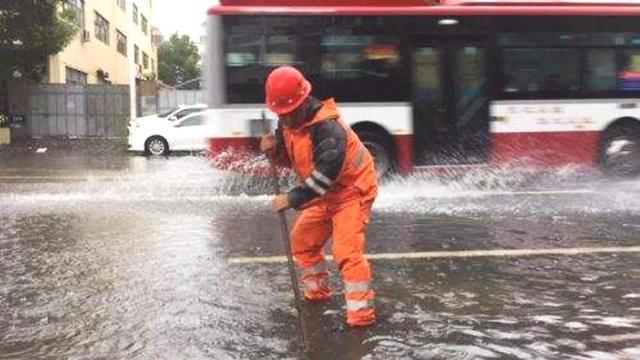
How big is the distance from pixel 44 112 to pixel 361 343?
27.5 meters

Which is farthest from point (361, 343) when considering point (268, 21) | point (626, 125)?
point (626, 125)

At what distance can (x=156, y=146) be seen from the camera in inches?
948

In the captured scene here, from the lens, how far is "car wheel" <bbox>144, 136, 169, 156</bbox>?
24.0m

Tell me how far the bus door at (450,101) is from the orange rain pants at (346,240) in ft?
24.8

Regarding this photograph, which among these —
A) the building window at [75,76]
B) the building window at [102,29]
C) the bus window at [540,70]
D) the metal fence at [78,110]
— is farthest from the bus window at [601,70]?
the building window at [102,29]

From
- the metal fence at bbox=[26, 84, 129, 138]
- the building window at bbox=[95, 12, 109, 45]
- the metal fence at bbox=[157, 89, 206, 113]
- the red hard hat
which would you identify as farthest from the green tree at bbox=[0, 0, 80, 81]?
the red hard hat

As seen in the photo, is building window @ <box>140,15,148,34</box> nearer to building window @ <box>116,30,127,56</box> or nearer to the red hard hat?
building window @ <box>116,30,127,56</box>

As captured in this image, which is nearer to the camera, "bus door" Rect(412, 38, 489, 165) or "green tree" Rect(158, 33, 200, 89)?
"bus door" Rect(412, 38, 489, 165)

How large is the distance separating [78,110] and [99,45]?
459 inches

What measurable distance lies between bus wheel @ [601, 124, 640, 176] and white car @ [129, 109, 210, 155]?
43.0 ft

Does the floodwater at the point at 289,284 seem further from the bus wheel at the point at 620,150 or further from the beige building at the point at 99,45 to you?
the beige building at the point at 99,45

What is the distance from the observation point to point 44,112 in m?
30.3

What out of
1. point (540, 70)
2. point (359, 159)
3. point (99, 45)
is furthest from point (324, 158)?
point (99, 45)

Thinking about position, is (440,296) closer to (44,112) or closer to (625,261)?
(625,261)
